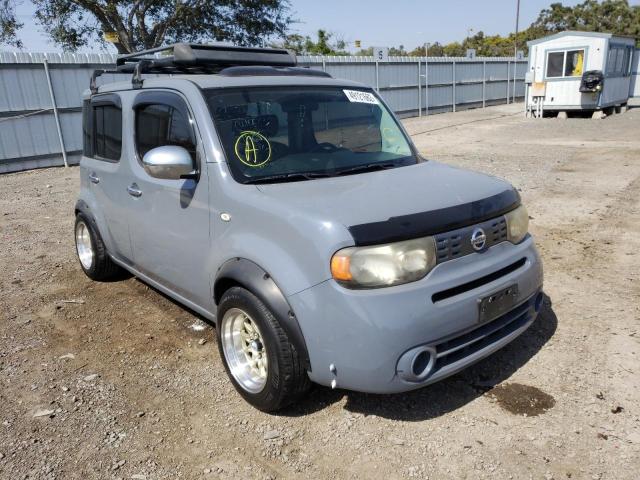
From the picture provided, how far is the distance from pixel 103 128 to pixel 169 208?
1512mm

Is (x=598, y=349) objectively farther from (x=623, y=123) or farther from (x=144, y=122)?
→ (x=623, y=123)

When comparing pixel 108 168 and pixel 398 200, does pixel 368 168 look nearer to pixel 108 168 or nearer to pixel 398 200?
pixel 398 200

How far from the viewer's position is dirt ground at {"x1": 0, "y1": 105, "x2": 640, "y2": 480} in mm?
2615

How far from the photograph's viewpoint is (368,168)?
3.38 metres

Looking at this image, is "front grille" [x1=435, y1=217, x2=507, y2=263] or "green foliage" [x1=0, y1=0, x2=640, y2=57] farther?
"green foliage" [x1=0, y1=0, x2=640, y2=57]

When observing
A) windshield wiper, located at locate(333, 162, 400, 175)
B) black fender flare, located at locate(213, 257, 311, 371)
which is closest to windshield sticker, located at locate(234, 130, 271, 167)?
windshield wiper, located at locate(333, 162, 400, 175)

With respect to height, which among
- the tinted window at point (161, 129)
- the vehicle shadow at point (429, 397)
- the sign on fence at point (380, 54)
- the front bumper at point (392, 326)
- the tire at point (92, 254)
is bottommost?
the vehicle shadow at point (429, 397)

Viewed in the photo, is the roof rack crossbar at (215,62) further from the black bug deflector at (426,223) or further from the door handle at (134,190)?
the black bug deflector at (426,223)

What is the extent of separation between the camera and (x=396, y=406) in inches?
119

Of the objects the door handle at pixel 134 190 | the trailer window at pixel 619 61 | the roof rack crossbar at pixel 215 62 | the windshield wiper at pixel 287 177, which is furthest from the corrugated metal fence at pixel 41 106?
the trailer window at pixel 619 61

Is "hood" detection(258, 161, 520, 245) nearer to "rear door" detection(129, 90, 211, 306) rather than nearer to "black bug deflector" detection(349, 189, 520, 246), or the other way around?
"black bug deflector" detection(349, 189, 520, 246)

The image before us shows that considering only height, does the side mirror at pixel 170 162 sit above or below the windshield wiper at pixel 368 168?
above

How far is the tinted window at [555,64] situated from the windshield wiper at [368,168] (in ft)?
62.4

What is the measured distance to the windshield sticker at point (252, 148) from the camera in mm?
3150
